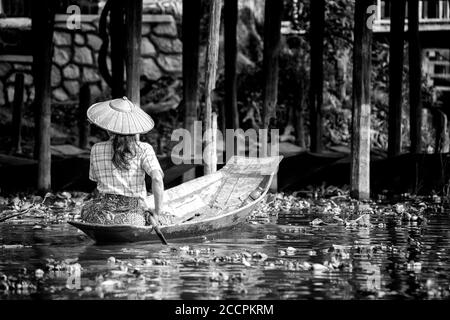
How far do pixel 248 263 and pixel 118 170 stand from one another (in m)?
1.97

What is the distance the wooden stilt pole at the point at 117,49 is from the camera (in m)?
19.1

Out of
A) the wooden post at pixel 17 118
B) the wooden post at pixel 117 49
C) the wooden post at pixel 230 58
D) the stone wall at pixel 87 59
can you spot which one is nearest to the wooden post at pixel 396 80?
the wooden post at pixel 230 58

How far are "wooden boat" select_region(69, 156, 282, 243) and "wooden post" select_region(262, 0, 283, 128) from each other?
341cm

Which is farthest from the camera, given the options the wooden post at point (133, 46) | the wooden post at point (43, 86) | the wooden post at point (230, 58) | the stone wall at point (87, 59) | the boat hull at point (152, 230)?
the stone wall at point (87, 59)

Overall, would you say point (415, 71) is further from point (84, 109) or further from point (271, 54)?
point (84, 109)

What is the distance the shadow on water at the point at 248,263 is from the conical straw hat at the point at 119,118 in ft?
4.33

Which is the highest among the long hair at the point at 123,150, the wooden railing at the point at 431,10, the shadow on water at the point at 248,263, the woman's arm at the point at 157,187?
the wooden railing at the point at 431,10

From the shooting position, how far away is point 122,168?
38.5 feet

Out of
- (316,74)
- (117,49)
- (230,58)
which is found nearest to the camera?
(117,49)

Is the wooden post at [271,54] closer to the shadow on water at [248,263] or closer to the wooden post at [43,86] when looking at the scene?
the wooden post at [43,86]

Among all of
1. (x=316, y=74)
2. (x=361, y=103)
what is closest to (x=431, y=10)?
(x=316, y=74)

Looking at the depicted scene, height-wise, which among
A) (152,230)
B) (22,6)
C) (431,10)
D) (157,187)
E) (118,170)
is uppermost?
(22,6)

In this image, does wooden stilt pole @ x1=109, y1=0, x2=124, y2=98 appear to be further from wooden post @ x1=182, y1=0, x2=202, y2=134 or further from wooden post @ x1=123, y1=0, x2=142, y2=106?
wooden post @ x1=123, y1=0, x2=142, y2=106
